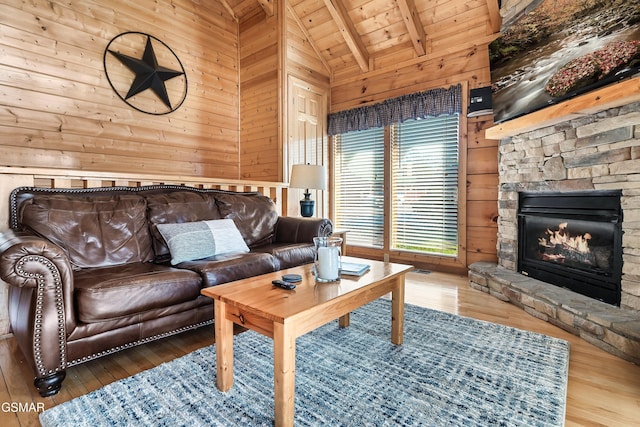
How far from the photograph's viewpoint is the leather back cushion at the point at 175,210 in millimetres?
2416

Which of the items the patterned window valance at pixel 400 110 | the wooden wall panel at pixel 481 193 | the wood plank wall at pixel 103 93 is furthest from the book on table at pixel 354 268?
the wood plank wall at pixel 103 93

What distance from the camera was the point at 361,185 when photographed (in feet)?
15.2

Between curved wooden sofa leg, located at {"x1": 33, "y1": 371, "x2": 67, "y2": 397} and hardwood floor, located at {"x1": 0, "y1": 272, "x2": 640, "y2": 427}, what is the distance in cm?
3

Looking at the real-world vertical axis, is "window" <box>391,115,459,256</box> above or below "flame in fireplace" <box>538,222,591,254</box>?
above

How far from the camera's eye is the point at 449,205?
3.85 m

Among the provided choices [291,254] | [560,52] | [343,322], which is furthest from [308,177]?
[560,52]

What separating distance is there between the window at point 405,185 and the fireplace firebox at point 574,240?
89 centimetres

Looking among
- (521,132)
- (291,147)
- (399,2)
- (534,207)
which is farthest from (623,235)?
(291,147)

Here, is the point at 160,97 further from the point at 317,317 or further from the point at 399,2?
the point at 317,317

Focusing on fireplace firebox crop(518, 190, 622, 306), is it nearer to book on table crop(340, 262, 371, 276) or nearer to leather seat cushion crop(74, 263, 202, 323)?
book on table crop(340, 262, 371, 276)

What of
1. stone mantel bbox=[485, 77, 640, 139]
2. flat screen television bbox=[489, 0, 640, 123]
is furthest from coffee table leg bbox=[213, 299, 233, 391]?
flat screen television bbox=[489, 0, 640, 123]

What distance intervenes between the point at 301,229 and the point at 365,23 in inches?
111

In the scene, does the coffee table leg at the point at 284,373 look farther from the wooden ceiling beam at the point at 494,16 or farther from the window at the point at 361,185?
the wooden ceiling beam at the point at 494,16

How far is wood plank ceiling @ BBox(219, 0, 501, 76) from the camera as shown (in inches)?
144
